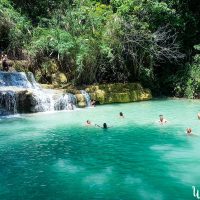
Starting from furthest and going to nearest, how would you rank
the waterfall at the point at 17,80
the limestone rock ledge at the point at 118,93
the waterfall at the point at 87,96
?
the limestone rock ledge at the point at 118,93, the waterfall at the point at 87,96, the waterfall at the point at 17,80

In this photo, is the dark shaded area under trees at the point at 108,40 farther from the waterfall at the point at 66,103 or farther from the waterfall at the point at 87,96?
the waterfall at the point at 66,103

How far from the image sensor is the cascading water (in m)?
17.8

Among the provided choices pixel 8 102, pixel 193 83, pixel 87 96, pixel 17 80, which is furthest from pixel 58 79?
pixel 193 83

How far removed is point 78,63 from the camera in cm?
2128

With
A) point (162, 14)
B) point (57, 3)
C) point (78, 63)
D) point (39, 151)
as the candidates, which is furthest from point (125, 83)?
point (39, 151)

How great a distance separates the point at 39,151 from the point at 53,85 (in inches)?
417

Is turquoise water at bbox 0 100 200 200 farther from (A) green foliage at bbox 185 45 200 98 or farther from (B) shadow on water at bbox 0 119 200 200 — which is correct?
(A) green foliage at bbox 185 45 200 98

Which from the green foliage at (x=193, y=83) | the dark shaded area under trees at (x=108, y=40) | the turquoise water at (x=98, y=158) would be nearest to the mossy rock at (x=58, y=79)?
the dark shaded area under trees at (x=108, y=40)

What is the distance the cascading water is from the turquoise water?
0.89m

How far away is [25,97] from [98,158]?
8.61 metres

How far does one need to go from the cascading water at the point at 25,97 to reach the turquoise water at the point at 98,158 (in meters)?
0.89

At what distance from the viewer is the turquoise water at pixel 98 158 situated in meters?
8.12

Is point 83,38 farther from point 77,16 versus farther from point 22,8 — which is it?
point 22,8

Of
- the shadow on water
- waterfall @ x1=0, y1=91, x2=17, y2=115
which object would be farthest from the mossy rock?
the shadow on water
